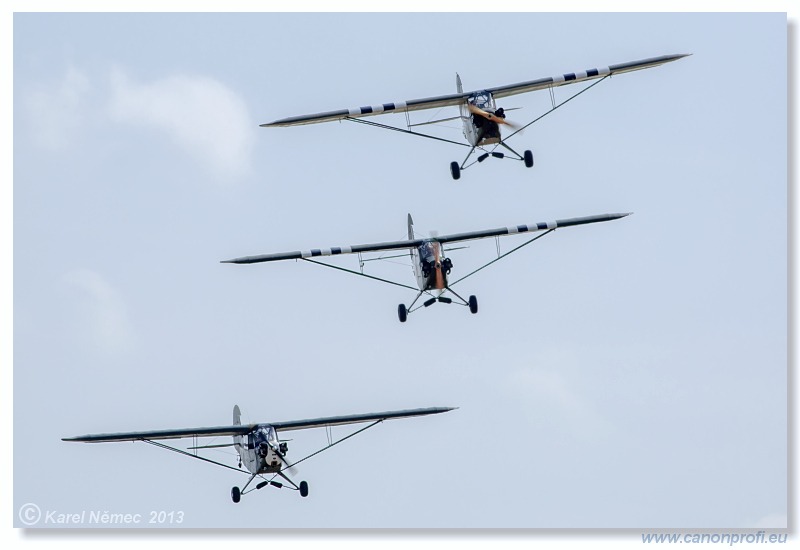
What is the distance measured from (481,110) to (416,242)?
400 centimetres

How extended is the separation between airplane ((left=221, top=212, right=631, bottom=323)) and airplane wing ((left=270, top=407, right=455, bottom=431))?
2724mm

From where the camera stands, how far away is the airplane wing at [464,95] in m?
51.7

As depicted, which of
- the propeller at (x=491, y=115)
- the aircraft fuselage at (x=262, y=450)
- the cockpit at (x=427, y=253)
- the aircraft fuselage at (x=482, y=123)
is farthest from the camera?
the cockpit at (x=427, y=253)

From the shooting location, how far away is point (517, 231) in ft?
175

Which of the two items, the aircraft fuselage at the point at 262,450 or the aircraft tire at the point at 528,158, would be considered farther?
the aircraft tire at the point at 528,158

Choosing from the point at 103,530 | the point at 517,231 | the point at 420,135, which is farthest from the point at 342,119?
the point at 103,530

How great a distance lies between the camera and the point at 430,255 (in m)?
51.6

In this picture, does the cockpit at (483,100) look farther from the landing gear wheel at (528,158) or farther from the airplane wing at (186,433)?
the airplane wing at (186,433)

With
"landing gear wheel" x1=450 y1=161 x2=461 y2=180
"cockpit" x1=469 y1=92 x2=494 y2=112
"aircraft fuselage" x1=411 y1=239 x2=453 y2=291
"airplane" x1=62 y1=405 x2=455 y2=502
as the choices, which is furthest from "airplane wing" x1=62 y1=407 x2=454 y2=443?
"cockpit" x1=469 y1=92 x2=494 y2=112

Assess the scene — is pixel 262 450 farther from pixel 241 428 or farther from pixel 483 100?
pixel 483 100

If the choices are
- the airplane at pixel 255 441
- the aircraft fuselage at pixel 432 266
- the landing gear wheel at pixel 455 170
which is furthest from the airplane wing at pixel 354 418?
the landing gear wheel at pixel 455 170

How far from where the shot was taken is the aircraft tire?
175 feet

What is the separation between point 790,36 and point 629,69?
501 cm

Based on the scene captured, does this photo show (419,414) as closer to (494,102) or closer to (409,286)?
(409,286)
